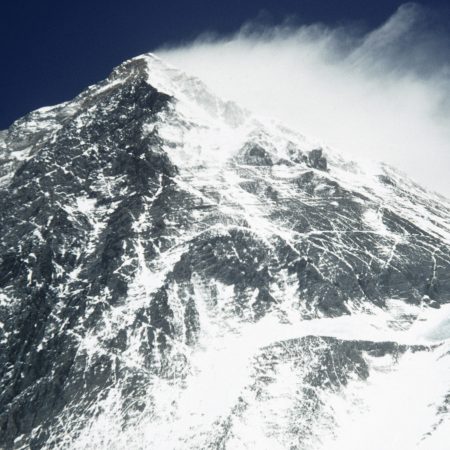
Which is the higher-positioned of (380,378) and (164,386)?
(380,378)

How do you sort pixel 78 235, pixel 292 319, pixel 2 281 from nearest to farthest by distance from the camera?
1. pixel 292 319
2. pixel 2 281
3. pixel 78 235

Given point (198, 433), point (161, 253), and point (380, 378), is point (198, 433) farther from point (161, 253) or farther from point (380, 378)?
point (161, 253)

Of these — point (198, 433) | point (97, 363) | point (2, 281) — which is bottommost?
point (2, 281)

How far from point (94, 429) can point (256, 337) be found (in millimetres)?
43130

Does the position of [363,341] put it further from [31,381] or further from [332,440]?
[31,381]

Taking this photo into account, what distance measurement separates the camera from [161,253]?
183m

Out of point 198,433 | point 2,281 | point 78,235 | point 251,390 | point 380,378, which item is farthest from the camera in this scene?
point 78,235

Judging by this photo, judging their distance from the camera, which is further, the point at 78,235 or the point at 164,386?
the point at 78,235

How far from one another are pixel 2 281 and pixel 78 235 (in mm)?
25690

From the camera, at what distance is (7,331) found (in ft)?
545

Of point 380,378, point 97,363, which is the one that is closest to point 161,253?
point 97,363

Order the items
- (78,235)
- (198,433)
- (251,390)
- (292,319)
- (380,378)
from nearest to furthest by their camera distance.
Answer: (198,433) < (251,390) < (380,378) < (292,319) < (78,235)

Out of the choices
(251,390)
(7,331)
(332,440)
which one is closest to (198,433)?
(251,390)

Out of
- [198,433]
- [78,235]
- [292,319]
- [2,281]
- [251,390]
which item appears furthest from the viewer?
[78,235]
